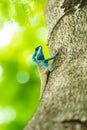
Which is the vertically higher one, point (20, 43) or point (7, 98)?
point (20, 43)

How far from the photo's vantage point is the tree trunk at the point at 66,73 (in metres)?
3.20

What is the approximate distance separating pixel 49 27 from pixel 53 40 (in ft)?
1.73

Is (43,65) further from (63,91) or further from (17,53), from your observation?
(17,53)

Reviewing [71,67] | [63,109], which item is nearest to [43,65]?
[71,67]

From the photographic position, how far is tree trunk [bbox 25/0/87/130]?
10.5 ft

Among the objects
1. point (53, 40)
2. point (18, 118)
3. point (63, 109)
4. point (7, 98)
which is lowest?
point (18, 118)

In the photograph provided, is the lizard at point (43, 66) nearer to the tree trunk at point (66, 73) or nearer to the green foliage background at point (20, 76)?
the tree trunk at point (66, 73)

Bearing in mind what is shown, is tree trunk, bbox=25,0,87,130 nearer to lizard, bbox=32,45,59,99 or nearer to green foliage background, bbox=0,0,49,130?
lizard, bbox=32,45,59,99

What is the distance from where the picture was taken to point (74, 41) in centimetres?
488

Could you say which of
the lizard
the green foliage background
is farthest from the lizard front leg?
the green foliage background


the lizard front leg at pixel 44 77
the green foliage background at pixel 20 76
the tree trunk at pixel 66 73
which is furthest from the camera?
the green foliage background at pixel 20 76

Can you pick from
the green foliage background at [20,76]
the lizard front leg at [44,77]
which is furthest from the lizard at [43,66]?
the green foliage background at [20,76]

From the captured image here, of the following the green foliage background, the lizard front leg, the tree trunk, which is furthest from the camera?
the green foliage background

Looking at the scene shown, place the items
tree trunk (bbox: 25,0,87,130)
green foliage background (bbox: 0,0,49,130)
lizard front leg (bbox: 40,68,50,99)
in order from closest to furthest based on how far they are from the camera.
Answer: tree trunk (bbox: 25,0,87,130) → lizard front leg (bbox: 40,68,50,99) → green foliage background (bbox: 0,0,49,130)
